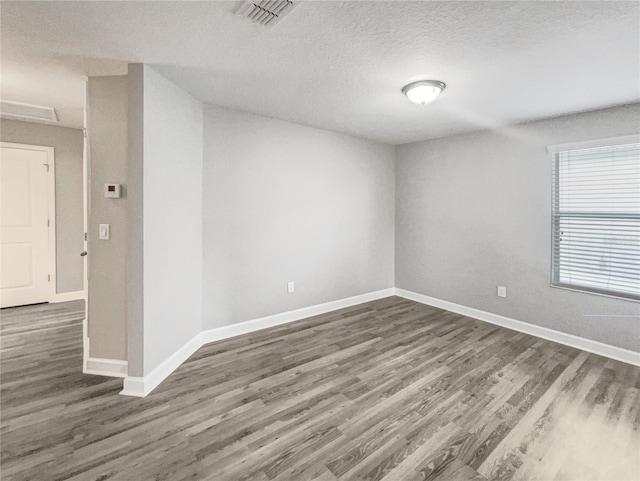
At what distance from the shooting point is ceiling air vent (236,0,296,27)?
1.57 meters

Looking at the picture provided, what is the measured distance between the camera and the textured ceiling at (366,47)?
5.41 ft

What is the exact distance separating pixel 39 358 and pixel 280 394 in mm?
2350

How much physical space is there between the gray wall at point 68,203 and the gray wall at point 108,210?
2558mm

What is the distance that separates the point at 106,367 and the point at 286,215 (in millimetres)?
2298

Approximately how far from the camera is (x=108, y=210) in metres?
2.47

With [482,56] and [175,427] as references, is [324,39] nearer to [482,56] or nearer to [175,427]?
[482,56]

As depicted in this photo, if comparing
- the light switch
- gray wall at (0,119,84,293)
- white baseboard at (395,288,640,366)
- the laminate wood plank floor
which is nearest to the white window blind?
Answer: white baseboard at (395,288,640,366)

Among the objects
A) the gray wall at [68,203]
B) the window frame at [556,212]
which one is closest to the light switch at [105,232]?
the gray wall at [68,203]

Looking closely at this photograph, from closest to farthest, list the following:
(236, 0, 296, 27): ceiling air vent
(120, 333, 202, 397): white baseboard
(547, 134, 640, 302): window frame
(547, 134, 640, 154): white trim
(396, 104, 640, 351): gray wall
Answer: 1. (236, 0, 296, 27): ceiling air vent
2. (120, 333, 202, 397): white baseboard
3. (547, 134, 640, 154): white trim
4. (547, 134, 640, 302): window frame
5. (396, 104, 640, 351): gray wall

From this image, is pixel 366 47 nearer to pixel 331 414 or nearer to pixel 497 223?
pixel 331 414

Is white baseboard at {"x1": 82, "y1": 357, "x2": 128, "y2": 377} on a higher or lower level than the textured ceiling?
lower

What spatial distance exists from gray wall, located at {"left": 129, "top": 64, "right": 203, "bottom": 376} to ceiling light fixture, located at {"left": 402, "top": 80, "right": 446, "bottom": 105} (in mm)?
2055

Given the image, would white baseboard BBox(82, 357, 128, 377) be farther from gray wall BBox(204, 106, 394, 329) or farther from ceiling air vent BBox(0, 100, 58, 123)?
ceiling air vent BBox(0, 100, 58, 123)

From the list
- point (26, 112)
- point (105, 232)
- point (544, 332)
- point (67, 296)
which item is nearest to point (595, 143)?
point (544, 332)
